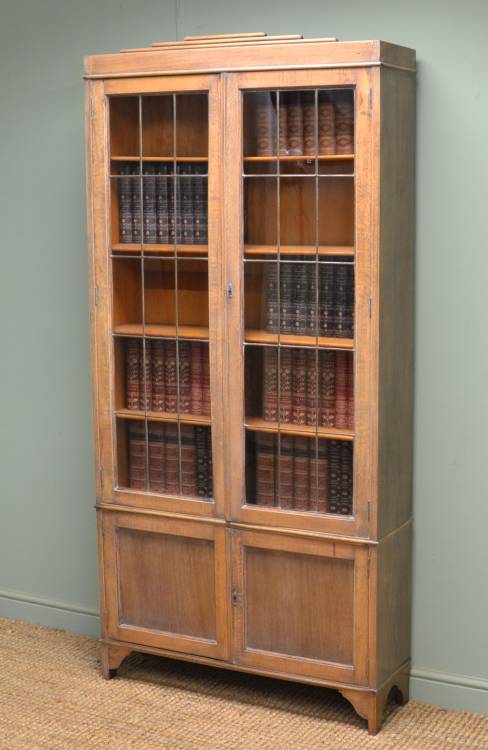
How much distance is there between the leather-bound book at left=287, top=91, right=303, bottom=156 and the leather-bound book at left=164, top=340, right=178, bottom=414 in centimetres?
80

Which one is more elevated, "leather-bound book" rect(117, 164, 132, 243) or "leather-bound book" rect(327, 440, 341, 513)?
"leather-bound book" rect(117, 164, 132, 243)

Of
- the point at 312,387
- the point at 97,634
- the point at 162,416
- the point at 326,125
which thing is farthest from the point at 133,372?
the point at 97,634

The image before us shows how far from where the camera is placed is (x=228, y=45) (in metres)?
3.59

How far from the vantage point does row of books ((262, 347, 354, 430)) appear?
358 centimetres

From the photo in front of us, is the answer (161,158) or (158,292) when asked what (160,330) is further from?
(161,158)

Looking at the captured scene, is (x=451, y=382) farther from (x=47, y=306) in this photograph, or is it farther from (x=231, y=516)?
(x=47, y=306)

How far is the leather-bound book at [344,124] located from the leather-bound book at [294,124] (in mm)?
126

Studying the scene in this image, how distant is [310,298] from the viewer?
3.59 m

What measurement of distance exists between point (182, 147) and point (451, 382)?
122cm

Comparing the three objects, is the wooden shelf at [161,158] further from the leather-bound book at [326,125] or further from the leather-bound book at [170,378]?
the leather-bound book at [170,378]

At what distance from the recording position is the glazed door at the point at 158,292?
3680 mm

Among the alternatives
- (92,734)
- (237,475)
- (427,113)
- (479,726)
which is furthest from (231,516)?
(427,113)

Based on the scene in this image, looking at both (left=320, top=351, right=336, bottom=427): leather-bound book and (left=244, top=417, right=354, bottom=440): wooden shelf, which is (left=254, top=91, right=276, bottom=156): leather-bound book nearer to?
(left=320, top=351, right=336, bottom=427): leather-bound book

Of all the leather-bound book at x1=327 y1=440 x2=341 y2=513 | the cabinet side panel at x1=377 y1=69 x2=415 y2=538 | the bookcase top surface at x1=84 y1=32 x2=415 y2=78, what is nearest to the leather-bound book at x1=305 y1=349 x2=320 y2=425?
the leather-bound book at x1=327 y1=440 x2=341 y2=513
